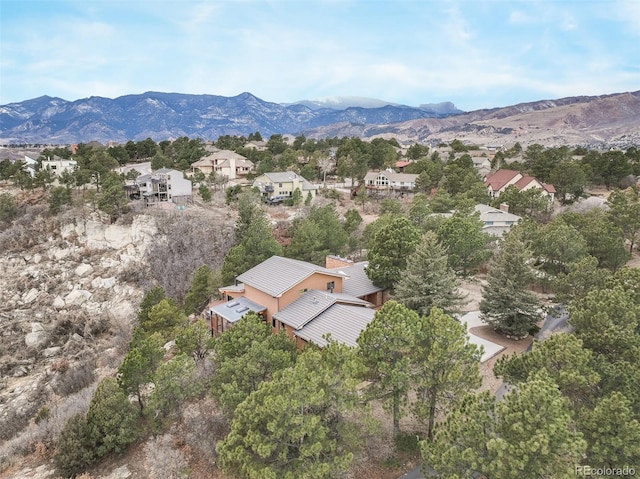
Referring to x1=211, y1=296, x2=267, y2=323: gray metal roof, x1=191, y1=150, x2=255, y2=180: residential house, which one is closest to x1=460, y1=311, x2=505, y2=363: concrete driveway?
x1=211, y1=296, x2=267, y2=323: gray metal roof

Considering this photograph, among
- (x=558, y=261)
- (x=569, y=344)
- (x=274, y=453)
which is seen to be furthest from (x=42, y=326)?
(x=558, y=261)

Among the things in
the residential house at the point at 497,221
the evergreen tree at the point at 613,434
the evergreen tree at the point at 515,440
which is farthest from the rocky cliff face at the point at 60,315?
the residential house at the point at 497,221

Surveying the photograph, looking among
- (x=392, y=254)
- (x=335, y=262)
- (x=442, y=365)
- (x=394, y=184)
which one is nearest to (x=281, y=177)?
(x=394, y=184)

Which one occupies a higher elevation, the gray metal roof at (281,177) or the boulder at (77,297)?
the gray metal roof at (281,177)

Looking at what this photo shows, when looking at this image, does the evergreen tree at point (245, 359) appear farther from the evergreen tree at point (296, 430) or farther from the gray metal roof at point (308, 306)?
the gray metal roof at point (308, 306)

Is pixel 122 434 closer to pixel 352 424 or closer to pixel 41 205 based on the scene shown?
pixel 352 424
